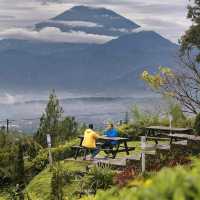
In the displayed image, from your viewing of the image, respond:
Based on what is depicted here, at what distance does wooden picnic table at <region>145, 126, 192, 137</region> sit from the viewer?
64.5ft

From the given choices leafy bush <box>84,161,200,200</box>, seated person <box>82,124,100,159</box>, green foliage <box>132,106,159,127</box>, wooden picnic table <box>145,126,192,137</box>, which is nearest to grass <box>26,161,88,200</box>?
seated person <box>82,124,100,159</box>

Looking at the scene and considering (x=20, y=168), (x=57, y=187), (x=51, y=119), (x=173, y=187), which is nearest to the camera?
(x=173, y=187)

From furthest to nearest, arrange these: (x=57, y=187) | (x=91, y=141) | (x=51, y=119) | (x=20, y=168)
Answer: (x=51, y=119), (x=91, y=141), (x=20, y=168), (x=57, y=187)

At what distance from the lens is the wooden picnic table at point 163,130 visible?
19.7 metres

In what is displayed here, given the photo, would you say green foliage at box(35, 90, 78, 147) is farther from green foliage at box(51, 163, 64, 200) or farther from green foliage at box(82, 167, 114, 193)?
green foliage at box(82, 167, 114, 193)

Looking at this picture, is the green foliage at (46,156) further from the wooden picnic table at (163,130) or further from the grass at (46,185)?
the wooden picnic table at (163,130)

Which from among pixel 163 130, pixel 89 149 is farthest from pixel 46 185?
pixel 163 130

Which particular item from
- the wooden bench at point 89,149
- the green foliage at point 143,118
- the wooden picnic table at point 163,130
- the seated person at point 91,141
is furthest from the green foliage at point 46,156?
the green foliage at point 143,118

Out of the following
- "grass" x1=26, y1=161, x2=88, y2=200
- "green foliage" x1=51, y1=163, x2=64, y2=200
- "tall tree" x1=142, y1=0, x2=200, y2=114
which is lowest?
"grass" x1=26, y1=161, x2=88, y2=200

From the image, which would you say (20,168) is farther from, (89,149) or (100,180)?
(100,180)

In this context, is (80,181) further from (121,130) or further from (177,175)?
(177,175)

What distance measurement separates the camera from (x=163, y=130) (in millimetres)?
20750

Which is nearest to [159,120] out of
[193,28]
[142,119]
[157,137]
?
[142,119]

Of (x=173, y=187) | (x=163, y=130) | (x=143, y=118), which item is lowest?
(x=163, y=130)
